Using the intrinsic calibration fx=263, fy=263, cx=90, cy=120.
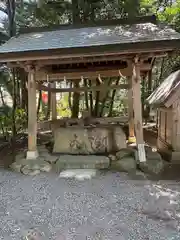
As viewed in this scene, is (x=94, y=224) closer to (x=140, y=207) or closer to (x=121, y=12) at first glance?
(x=140, y=207)

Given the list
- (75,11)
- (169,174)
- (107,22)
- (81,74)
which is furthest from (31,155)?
(75,11)

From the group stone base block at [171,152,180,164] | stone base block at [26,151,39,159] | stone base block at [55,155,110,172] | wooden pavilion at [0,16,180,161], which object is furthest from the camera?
stone base block at [171,152,180,164]

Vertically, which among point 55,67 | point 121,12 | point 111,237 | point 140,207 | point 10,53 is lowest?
point 140,207

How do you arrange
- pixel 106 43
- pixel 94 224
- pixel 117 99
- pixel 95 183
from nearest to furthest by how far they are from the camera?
pixel 94 224 → pixel 95 183 → pixel 106 43 → pixel 117 99

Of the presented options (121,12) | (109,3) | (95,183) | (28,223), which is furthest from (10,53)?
(121,12)

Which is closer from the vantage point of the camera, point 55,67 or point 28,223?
point 28,223

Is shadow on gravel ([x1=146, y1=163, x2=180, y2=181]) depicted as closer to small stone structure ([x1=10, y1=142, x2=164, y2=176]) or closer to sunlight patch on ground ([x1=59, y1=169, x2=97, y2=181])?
small stone structure ([x1=10, y1=142, x2=164, y2=176])

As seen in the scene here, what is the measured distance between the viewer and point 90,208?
3.86 metres

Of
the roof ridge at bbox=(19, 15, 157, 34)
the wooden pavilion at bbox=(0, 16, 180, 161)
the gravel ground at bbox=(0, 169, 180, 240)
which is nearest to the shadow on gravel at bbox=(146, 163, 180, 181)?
the gravel ground at bbox=(0, 169, 180, 240)

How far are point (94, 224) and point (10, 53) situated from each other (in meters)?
3.77

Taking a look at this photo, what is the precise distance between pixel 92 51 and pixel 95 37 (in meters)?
1.07

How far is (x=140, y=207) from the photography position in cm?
386

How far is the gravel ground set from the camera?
315 centimetres

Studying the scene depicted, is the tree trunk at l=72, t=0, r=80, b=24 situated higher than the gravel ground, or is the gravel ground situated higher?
the tree trunk at l=72, t=0, r=80, b=24
